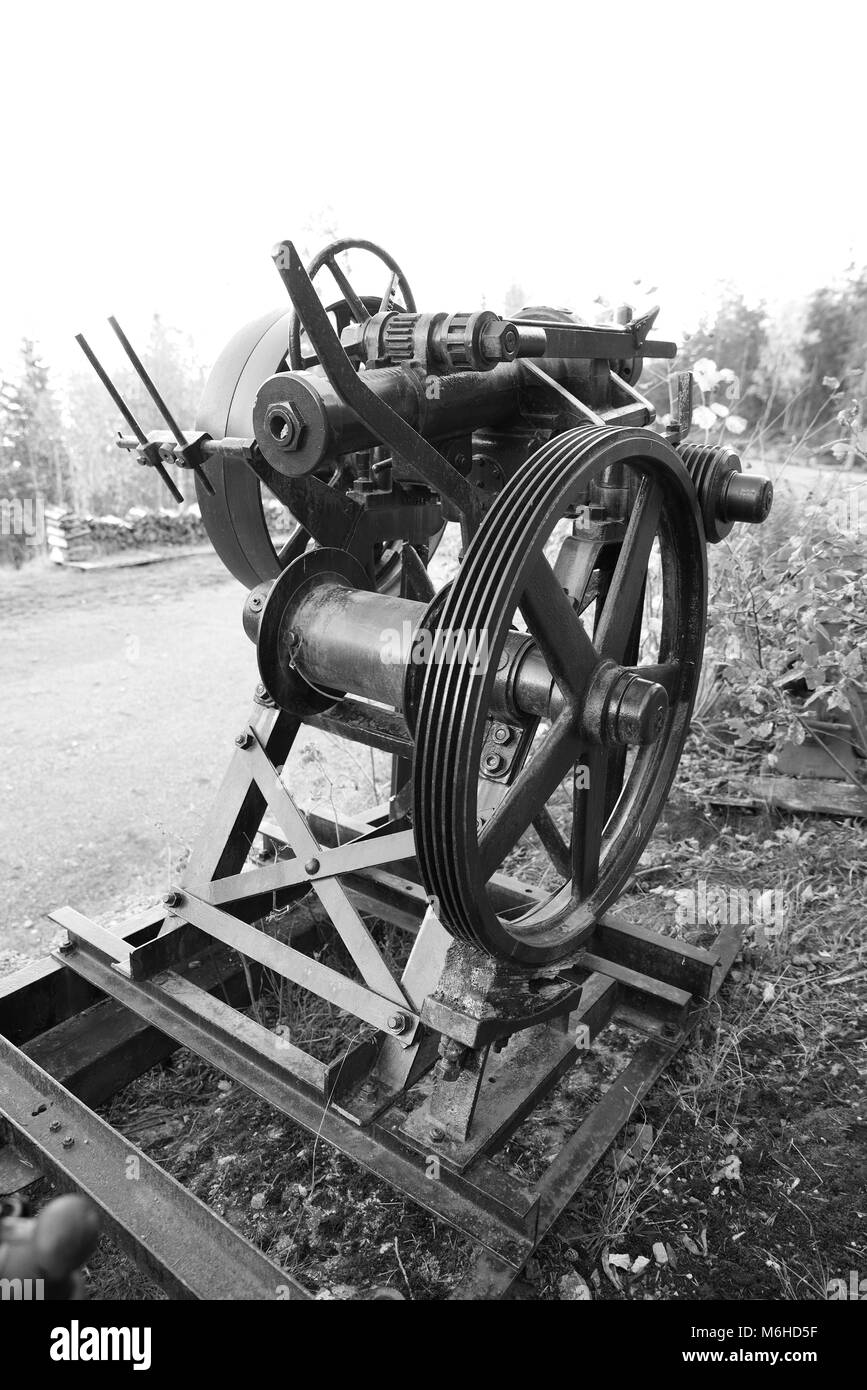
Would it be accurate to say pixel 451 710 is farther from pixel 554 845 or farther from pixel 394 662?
pixel 554 845

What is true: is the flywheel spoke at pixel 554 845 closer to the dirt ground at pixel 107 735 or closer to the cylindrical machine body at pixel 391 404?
the cylindrical machine body at pixel 391 404

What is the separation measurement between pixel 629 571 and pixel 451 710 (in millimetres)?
663

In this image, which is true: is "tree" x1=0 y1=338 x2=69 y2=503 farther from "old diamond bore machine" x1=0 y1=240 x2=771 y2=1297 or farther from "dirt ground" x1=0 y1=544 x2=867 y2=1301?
"old diamond bore machine" x1=0 y1=240 x2=771 y2=1297

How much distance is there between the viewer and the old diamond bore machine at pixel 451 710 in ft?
5.39

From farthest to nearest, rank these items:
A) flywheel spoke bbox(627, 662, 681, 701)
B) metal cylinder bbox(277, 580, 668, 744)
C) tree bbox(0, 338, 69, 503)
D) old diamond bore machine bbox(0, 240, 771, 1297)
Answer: tree bbox(0, 338, 69, 503)
flywheel spoke bbox(627, 662, 681, 701)
metal cylinder bbox(277, 580, 668, 744)
old diamond bore machine bbox(0, 240, 771, 1297)

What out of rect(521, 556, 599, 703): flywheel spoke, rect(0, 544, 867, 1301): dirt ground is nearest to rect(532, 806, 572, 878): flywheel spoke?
rect(521, 556, 599, 703): flywheel spoke

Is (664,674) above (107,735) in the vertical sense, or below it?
above

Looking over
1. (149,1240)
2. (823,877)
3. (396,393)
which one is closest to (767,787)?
(823,877)

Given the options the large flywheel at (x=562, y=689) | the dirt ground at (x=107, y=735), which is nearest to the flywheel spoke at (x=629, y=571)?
the large flywheel at (x=562, y=689)

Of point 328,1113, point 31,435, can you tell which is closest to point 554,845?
point 328,1113

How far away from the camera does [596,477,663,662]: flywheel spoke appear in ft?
6.45

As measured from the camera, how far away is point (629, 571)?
1.97m
